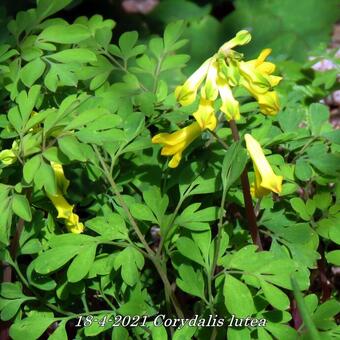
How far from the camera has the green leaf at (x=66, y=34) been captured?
1.46 metres

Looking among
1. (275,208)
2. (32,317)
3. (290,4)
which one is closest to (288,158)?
(275,208)

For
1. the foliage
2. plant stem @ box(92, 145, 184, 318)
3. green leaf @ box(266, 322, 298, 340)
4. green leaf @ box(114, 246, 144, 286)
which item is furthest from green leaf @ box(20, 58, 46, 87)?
green leaf @ box(266, 322, 298, 340)

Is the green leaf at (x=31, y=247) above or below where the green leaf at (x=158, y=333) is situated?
above

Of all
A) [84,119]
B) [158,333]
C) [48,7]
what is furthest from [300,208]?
[48,7]

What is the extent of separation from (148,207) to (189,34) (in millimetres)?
1570

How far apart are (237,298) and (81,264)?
0.36 meters

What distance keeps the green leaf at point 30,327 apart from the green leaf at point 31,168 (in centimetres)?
35

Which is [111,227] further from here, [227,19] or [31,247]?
[227,19]

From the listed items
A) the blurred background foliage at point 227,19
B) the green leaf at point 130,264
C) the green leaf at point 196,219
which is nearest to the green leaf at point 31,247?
the green leaf at point 130,264

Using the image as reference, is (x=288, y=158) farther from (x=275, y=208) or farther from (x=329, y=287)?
(x=329, y=287)

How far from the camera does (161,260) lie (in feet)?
4.45

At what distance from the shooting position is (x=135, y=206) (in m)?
1.37

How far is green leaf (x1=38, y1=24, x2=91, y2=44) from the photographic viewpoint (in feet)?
4.80

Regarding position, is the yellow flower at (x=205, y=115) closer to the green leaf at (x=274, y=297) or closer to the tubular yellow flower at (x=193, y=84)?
the tubular yellow flower at (x=193, y=84)
